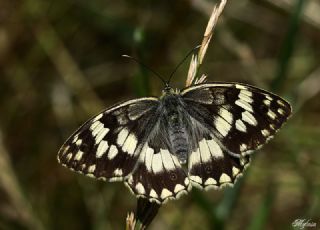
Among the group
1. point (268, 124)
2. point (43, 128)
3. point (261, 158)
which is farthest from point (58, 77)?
point (268, 124)

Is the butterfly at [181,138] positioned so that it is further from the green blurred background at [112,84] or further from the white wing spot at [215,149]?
the green blurred background at [112,84]

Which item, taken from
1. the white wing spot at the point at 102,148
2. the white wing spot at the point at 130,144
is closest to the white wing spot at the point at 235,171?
the white wing spot at the point at 130,144

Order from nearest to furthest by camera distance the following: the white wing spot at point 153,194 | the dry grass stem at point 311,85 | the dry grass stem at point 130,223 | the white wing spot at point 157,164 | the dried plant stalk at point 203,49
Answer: the dry grass stem at point 130,223 → the white wing spot at point 153,194 → the dried plant stalk at point 203,49 → the white wing spot at point 157,164 → the dry grass stem at point 311,85

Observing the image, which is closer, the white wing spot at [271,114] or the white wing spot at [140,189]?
the white wing spot at [140,189]

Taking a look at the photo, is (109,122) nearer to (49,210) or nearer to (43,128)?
(49,210)

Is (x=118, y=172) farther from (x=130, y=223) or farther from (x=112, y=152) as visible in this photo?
(x=130, y=223)

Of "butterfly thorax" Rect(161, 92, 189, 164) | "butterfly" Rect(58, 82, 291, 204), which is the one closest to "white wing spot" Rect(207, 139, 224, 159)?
"butterfly" Rect(58, 82, 291, 204)

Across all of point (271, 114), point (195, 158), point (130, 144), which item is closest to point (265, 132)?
point (271, 114)
